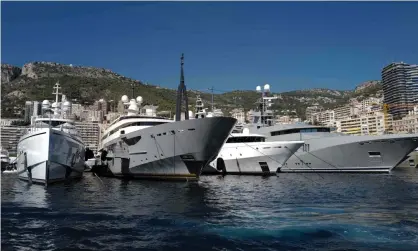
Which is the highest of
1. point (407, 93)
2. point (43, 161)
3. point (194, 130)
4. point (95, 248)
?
point (407, 93)

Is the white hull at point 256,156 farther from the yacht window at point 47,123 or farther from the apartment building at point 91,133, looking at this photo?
the apartment building at point 91,133

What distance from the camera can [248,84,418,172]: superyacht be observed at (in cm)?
4350

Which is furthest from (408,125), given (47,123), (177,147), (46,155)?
(46,155)

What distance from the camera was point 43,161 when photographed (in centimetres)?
2694

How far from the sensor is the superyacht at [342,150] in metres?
43.5

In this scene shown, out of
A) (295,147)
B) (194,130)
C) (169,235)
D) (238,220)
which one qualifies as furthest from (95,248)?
(295,147)

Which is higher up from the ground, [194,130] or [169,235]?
[194,130]

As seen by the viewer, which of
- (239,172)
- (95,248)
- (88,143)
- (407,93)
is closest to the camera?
(95,248)

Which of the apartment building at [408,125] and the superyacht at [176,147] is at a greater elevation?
the apartment building at [408,125]

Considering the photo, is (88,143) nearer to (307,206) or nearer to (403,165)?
(403,165)

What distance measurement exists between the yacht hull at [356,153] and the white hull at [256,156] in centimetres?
722

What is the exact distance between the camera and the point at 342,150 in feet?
150

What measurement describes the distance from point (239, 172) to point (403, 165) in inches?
2147

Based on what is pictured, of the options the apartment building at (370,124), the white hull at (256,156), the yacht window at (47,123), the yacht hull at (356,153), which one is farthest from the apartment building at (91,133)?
the apartment building at (370,124)
